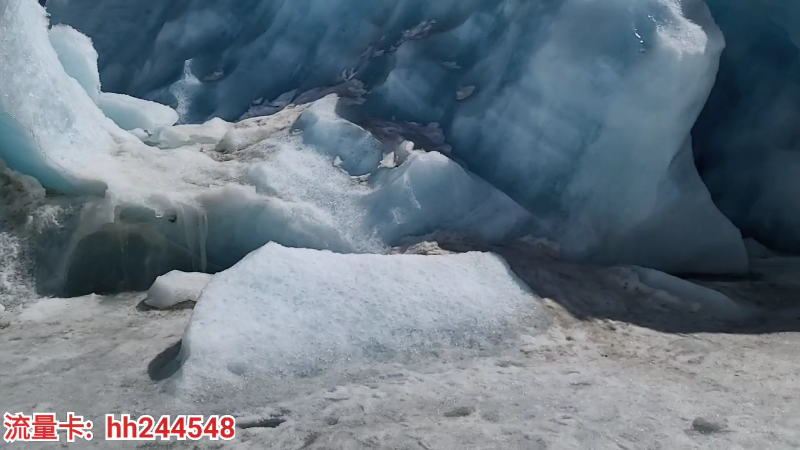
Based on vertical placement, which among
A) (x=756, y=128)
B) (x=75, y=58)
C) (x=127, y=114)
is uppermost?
(x=756, y=128)

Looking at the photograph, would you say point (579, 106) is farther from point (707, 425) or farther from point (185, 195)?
point (185, 195)

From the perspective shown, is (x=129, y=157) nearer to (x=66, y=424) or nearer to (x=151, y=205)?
(x=151, y=205)

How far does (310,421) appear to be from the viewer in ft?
7.39

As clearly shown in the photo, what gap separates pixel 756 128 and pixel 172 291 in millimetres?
3179

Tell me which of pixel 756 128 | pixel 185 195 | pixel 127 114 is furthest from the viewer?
pixel 127 114

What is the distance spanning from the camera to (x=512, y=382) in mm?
2494

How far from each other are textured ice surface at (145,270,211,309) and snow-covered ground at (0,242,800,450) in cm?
7

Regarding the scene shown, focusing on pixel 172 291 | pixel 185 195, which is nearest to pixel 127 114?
pixel 185 195

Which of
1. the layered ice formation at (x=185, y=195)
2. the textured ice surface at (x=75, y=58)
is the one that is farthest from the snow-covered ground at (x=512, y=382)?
the textured ice surface at (x=75, y=58)

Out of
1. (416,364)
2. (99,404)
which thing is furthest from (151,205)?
(416,364)

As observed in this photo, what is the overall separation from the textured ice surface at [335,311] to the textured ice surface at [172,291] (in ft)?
1.11

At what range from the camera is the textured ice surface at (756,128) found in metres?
4.09

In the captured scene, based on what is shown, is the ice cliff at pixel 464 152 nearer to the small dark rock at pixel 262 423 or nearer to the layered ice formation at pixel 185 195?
the layered ice formation at pixel 185 195

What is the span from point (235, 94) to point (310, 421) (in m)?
3.29
